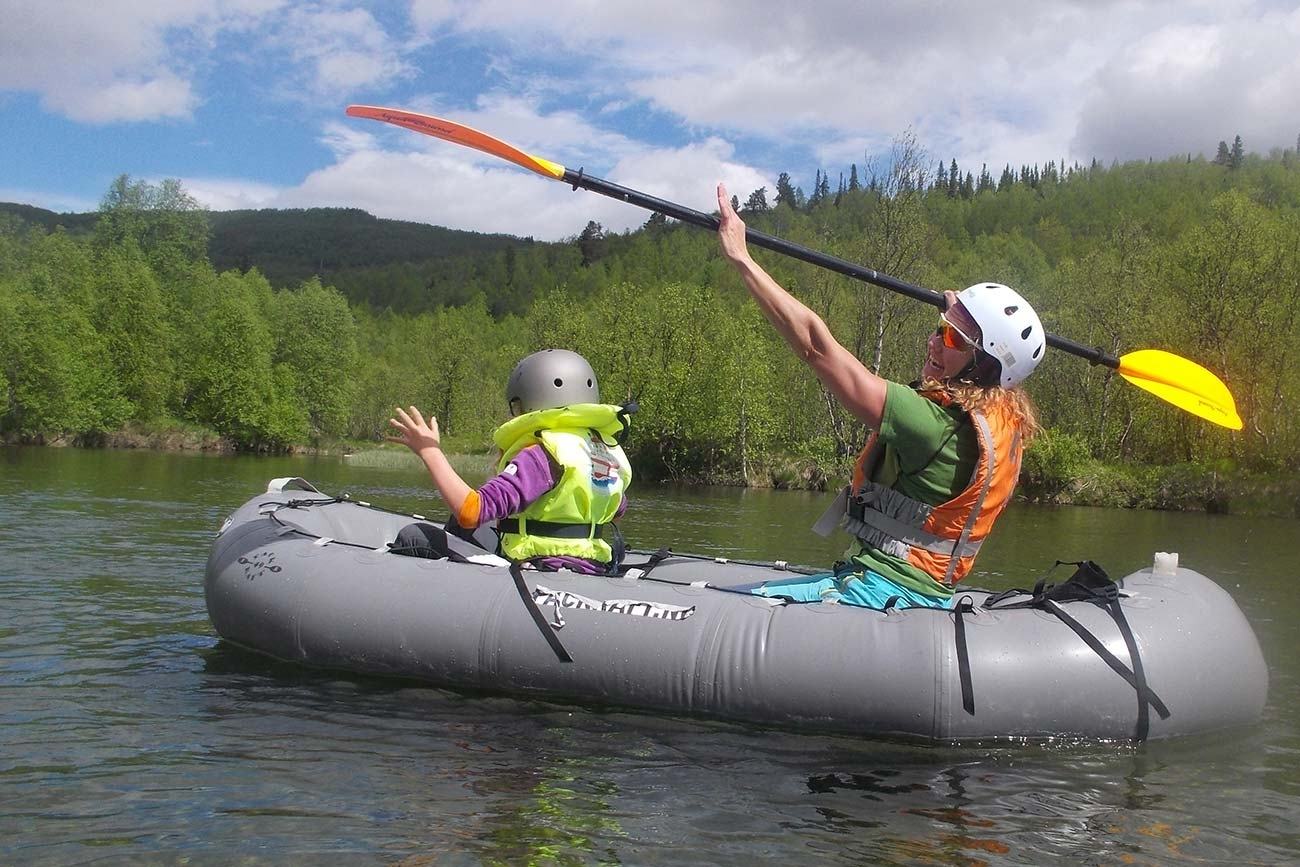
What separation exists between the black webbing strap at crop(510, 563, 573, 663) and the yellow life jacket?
377mm

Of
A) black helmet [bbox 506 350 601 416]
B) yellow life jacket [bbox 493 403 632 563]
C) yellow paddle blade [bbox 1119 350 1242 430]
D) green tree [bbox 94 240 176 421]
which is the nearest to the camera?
yellow life jacket [bbox 493 403 632 563]

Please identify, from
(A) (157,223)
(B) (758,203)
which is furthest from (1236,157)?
(A) (157,223)

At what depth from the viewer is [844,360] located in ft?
12.6

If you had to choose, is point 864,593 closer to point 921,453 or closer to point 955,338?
point 921,453

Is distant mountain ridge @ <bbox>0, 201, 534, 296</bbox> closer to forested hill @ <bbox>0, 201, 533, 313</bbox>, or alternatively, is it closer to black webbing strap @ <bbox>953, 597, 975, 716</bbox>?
forested hill @ <bbox>0, 201, 533, 313</bbox>

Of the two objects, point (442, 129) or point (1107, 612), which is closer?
point (1107, 612)

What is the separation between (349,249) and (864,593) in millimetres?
186027

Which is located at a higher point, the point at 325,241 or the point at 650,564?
the point at 325,241

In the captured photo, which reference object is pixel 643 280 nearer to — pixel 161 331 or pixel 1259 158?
pixel 161 331

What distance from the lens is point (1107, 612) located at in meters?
4.47

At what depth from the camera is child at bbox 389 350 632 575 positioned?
190 inches

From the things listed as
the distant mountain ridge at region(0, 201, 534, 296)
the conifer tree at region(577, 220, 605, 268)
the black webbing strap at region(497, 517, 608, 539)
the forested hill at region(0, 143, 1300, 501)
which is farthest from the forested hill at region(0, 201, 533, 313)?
the black webbing strap at region(497, 517, 608, 539)

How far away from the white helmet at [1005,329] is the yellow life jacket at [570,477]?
1.68 meters

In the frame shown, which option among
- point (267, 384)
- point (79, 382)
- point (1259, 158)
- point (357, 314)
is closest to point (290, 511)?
point (79, 382)
